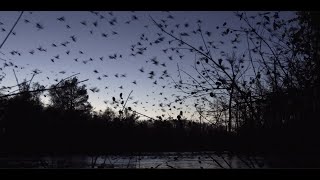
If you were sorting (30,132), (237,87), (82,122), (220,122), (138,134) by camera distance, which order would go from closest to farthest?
(237,87), (220,122), (138,134), (82,122), (30,132)

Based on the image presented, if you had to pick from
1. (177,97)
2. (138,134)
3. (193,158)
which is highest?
(177,97)

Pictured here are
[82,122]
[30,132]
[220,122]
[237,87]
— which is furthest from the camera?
[30,132]

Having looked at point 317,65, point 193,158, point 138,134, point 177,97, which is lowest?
point 193,158

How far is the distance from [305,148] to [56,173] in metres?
3.52

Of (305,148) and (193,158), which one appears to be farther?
(305,148)

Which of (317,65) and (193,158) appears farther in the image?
(193,158)

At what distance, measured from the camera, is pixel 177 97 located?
128 inches

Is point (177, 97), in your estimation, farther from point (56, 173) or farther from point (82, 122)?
point (56, 173)

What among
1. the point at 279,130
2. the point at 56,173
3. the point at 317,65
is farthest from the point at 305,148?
the point at 56,173

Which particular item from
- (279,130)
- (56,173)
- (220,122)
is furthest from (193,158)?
(56,173)
